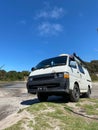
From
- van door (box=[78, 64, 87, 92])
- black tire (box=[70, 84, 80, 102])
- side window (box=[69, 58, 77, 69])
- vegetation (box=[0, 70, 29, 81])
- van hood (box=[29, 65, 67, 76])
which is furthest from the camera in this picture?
vegetation (box=[0, 70, 29, 81])

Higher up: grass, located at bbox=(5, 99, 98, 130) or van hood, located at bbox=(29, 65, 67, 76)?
van hood, located at bbox=(29, 65, 67, 76)

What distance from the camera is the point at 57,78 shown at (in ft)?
29.5

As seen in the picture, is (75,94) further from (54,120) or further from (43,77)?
(54,120)

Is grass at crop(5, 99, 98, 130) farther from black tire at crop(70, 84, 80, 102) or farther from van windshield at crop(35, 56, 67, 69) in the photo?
van windshield at crop(35, 56, 67, 69)

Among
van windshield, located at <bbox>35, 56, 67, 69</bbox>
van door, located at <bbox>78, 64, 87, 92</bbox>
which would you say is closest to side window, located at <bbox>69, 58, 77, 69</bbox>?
van windshield, located at <bbox>35, 56, 67, 69</bbox>

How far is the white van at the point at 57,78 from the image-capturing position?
8.95 metres

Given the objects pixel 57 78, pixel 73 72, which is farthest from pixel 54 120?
pixel 73 72

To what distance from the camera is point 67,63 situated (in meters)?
9.66

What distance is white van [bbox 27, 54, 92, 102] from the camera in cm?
895

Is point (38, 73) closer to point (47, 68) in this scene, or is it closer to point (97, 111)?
point (47, 68)

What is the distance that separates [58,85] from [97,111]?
1815 mm

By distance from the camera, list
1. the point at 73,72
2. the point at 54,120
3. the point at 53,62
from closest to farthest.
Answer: the point at 54,120 < the point at 73,72 < the point at 53,62

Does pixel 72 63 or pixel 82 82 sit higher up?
pixel 72 63

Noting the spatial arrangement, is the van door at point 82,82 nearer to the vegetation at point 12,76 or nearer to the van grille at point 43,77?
the van grille at point 43,77
